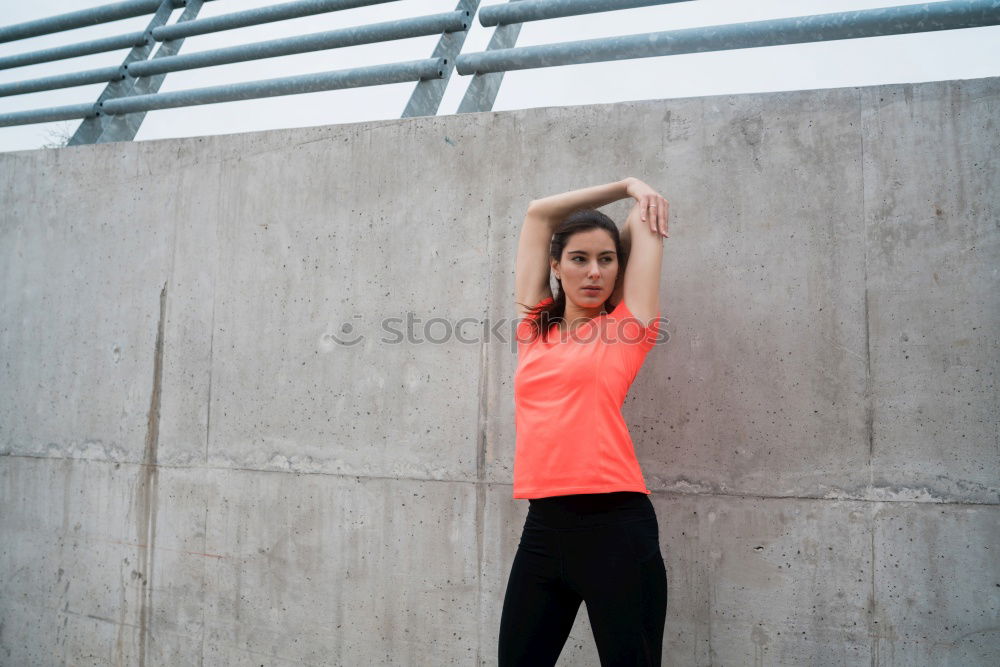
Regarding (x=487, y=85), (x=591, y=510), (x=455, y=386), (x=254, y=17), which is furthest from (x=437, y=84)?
(x=591, y=510)

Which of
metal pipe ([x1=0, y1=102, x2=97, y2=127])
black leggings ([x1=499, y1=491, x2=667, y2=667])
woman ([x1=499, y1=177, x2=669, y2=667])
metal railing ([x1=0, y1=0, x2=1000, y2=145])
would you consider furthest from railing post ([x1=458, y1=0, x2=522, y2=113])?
metal pipe ([x1=0, y1=102, x2=97, y2=127])

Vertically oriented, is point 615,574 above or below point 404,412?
below

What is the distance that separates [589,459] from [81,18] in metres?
4.44

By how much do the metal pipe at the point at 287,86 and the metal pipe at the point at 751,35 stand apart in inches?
10.2

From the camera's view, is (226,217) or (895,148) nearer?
(895,148)

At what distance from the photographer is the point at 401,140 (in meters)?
3.18

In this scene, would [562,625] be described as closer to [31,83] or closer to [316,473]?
[316,473]

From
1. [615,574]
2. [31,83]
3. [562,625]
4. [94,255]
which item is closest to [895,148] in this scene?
[615,574]

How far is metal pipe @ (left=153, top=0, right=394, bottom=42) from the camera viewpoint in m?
3.77

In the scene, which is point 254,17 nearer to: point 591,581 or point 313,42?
point 313,42

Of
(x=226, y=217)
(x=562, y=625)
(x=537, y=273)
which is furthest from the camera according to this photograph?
(x=226, y=217)

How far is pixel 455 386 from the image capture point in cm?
297

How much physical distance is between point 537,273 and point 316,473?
138cm

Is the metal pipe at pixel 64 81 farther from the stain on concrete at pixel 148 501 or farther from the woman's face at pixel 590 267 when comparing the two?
the woman's face at pixel 590 267
